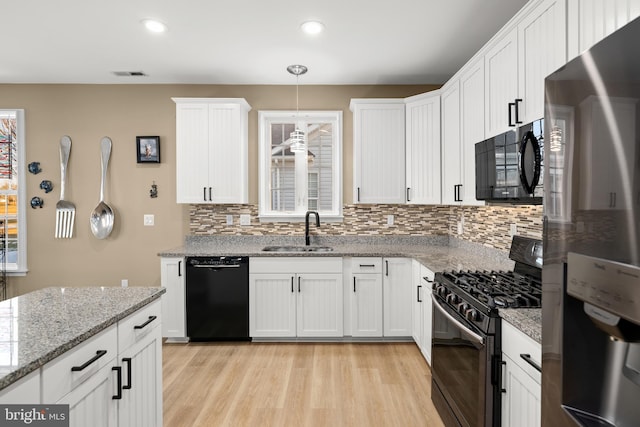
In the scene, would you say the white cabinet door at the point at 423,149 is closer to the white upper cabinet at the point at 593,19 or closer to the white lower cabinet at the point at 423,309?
the white lower cabinet at the point at 423,309

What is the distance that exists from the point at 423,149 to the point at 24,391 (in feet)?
10.8

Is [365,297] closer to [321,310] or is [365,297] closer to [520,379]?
[321,310]

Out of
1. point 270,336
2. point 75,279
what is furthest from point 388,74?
point 75,279

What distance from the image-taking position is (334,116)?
400 cm

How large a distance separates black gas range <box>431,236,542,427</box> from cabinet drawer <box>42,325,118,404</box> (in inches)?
60.4

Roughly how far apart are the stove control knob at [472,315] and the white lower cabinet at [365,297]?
1649 millimetres

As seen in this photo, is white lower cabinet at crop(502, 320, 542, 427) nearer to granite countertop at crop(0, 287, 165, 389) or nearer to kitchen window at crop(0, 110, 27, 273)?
granite countertop at crop(0, 287, 165, 389)

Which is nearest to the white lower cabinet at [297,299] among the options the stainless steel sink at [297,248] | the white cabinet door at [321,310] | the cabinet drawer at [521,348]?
the white cabinet door at [321,310]

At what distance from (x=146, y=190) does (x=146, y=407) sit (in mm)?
2783

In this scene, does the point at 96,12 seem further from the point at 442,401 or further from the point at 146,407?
the point at 442,401

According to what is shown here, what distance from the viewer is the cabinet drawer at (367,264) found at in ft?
11.1

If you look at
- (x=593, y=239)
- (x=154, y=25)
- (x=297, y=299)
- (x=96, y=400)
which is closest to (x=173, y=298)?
(x=297, y=299)

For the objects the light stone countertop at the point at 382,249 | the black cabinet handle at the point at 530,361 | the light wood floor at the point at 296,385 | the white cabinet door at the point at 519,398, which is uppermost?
the light stone countertop at the point at 382,249

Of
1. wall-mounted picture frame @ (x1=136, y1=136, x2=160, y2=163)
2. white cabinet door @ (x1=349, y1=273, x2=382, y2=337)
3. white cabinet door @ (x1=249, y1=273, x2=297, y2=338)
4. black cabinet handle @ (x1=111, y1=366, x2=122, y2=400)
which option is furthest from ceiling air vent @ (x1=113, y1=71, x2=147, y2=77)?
black cabinet handle @ (x1=111, y1=366, x2=122, y2=400)
